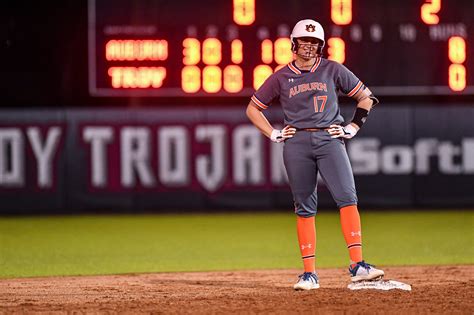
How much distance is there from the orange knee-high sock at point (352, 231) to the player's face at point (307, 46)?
993 mm

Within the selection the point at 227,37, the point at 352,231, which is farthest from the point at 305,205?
the point at 227,37

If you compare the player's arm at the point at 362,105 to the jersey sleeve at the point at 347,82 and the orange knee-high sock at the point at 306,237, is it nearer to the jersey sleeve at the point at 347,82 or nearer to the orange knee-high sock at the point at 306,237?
the jersey sleeve at the point at 347,82

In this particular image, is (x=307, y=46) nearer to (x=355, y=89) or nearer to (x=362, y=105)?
(x=355, y=89)

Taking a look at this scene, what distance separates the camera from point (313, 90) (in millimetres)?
6703

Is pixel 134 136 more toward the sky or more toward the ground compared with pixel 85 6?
more toward the ground

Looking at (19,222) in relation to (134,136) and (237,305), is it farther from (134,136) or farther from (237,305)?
(237,305)

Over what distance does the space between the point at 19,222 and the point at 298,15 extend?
13.9 feet

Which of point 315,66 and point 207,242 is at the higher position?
point 315,66

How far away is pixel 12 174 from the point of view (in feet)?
44.3

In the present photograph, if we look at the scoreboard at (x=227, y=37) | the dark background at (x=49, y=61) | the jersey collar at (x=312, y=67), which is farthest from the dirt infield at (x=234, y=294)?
the dark background at (x=49, y=61)

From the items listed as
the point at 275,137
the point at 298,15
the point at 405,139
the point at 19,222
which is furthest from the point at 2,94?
the point at 275,137

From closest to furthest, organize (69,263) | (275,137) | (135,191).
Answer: (275,137), (69,263), (135,191)

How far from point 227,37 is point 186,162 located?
5.90 ft

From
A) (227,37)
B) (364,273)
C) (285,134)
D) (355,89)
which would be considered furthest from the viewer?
(227,37)
